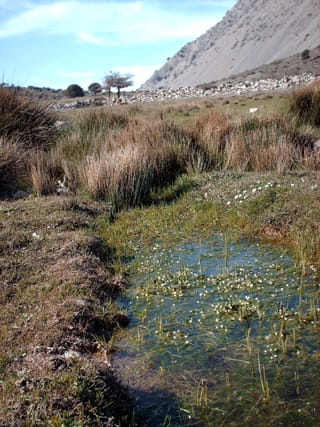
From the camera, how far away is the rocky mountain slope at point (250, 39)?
103000 mm

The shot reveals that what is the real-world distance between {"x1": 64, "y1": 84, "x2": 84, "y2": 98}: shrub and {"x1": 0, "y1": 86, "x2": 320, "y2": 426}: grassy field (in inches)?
2116

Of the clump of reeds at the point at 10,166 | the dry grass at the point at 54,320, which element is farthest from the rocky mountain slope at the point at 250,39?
the dry grass at the point at 54,320

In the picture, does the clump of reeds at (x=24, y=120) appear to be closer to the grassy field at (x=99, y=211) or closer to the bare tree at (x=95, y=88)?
the grassy field at (x=99, y=211)

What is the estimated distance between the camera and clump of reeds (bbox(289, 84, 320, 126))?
549 inches

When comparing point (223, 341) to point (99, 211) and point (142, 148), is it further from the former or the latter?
point (142, 148)

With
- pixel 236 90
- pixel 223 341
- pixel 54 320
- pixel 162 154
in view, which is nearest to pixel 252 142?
pixel 162 154

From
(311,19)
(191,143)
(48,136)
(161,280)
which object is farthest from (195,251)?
(311,19)

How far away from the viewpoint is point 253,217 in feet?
25.3

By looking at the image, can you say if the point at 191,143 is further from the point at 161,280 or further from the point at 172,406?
the point at 172,406

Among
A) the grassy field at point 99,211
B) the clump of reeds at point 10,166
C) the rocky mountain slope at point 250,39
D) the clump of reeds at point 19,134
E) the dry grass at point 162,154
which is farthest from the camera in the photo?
the rocky mountain slope at point 250,39

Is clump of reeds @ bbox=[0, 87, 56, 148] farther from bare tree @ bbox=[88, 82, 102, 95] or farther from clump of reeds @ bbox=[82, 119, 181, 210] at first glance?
bare tree @ bbox=[88, 82, 102, 95]

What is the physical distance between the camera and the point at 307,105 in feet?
46.9

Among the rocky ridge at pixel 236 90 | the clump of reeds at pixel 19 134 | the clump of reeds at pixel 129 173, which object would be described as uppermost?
the rocky ridge at pixel 236 90

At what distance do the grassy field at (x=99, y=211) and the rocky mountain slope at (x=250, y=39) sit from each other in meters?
88.1
